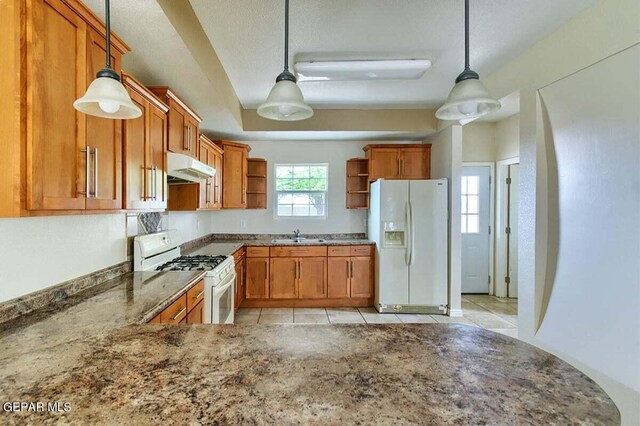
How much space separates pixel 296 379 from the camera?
79cm

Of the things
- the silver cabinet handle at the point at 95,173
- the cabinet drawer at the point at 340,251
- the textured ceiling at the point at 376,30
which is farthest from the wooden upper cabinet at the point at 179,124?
the cabinet drawer at the point at 340,251

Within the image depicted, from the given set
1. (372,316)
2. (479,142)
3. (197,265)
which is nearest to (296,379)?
(197,265)

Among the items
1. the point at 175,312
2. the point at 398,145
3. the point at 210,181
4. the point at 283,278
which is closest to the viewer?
the point at 175,312

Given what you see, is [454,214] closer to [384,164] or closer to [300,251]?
[384,164]

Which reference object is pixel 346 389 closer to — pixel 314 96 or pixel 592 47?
pixel 592 47

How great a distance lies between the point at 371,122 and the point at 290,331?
140 inches

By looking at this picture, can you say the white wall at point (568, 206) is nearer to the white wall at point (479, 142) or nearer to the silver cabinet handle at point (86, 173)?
the white wall at point (479, 142)

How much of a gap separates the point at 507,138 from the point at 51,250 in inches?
198

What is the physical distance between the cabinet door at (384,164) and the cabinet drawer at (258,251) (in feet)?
6.00

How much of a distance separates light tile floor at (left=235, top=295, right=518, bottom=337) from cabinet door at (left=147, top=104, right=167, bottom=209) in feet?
6.26

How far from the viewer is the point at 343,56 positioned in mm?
2668

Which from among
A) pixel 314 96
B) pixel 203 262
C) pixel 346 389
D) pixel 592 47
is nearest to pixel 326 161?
pixel 314 96

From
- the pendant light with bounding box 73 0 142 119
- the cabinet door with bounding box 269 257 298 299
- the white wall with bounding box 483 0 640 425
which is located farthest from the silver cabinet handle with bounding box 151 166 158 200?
the white wall with bounding box 483 0 640 425

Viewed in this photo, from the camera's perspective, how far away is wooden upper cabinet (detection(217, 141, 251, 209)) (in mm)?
4289
